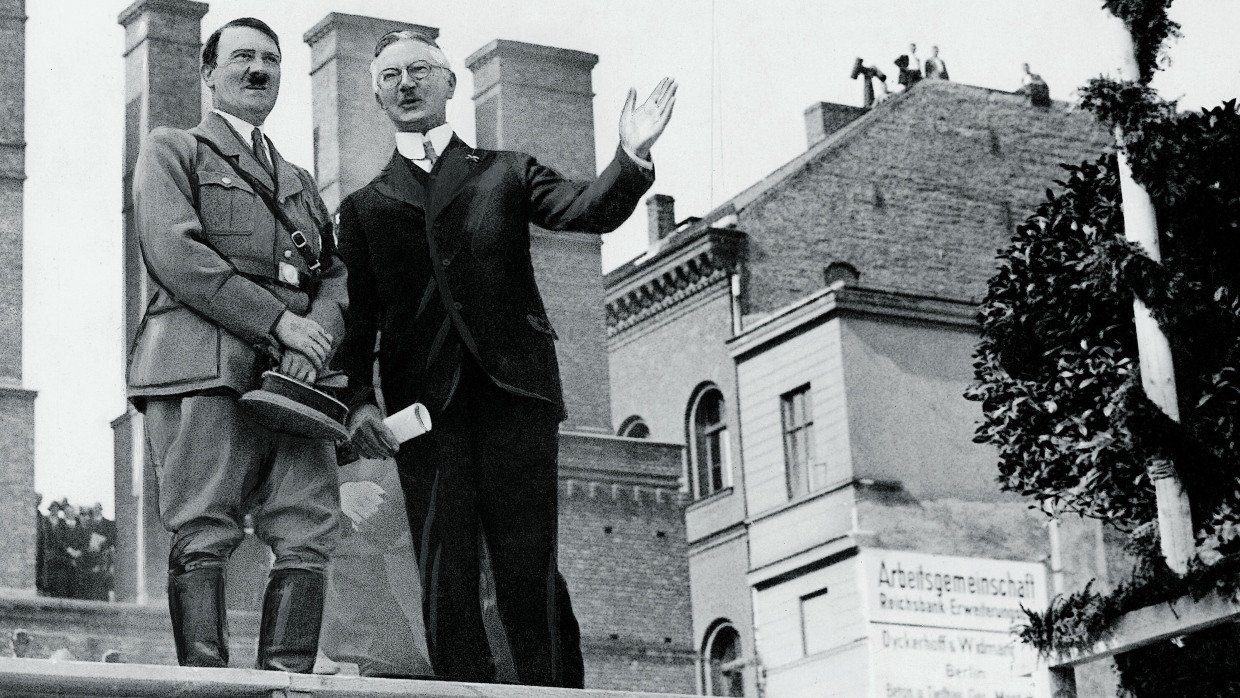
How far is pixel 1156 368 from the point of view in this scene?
11.9 meters

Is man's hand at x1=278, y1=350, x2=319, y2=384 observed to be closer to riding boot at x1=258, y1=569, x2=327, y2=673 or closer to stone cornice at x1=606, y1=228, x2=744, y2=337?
riding boot at x1=258, y1=569, x2=327, y2=673

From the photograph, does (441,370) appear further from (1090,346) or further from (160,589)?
(160,589)

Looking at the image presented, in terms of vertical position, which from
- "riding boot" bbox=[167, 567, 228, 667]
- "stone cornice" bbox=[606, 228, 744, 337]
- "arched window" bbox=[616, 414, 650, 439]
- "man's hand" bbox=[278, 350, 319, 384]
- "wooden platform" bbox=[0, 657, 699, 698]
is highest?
"stone cornice" bbox=[606, 228, 744, 337]

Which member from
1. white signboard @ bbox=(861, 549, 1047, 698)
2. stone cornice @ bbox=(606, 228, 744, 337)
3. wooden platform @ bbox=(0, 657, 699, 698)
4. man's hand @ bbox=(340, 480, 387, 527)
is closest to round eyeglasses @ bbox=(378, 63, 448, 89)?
man's hand @ bbox=(340, 480, 387, 527)

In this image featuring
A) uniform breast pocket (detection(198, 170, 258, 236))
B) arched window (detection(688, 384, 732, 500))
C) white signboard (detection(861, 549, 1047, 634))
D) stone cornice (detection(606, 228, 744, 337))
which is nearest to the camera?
uniform breast pocket (detection(198, 170, 258, 236))

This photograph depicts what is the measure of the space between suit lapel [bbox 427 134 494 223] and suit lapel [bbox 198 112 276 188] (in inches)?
21.0

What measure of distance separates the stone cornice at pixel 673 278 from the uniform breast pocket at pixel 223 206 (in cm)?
2986

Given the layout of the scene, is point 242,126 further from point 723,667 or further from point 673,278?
point 673,278

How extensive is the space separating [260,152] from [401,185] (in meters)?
0.49

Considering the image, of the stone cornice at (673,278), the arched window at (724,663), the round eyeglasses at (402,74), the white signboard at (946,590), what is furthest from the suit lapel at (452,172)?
the stone cornice at (673,278)

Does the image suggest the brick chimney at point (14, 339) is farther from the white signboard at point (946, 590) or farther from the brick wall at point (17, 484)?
the white signboard at point (946, 590)

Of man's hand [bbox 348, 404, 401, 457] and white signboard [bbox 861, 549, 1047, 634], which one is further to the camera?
white signboard [bbox 861, 549, 1047, 634]

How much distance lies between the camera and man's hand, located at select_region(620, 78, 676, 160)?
650 cm

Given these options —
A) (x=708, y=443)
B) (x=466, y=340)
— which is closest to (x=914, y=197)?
(x=708, y=443)
